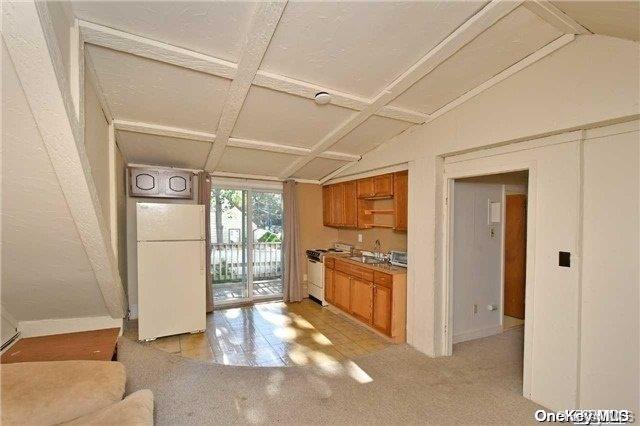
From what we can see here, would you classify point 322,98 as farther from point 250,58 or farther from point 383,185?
point 383,185

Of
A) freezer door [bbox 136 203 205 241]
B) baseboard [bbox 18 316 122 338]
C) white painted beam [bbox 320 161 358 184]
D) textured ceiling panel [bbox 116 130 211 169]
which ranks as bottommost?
baseboard [bbox 18 316 122 338]

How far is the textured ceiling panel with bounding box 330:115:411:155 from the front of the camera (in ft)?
10.1

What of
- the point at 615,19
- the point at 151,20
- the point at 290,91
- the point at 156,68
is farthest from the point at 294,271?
the point at 615,19

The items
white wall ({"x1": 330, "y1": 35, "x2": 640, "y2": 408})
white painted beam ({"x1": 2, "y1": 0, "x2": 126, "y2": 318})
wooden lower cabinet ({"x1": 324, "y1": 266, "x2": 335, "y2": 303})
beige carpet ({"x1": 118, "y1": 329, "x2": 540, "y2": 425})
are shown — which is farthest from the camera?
wooden lower cabinet ({"x1": 324, "y1": 266, "x2": 335, "y2": 303})

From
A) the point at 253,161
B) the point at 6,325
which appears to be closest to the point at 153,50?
the point at 253,161

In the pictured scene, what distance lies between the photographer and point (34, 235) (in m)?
1.77

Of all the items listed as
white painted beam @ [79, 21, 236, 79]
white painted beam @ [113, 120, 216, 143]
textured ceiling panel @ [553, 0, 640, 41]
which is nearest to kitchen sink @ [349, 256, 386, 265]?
white painted beam @ [113, 120, 216, 143]

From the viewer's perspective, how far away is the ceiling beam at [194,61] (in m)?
1.72

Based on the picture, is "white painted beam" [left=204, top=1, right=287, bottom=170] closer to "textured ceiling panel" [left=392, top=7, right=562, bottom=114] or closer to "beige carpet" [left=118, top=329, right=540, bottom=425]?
"textured ceiling panel" [left=392, top=7, right=562, bottom=114]

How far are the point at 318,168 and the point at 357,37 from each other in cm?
278

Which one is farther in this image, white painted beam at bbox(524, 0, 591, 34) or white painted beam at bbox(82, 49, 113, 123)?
white painted beam at bbox(82, 49, 113, 123)

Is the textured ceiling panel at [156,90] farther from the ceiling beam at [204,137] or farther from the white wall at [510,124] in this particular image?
the white wall at [510,124]

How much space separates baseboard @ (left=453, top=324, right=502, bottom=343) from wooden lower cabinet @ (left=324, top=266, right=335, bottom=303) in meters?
1.82

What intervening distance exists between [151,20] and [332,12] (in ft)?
3.46
